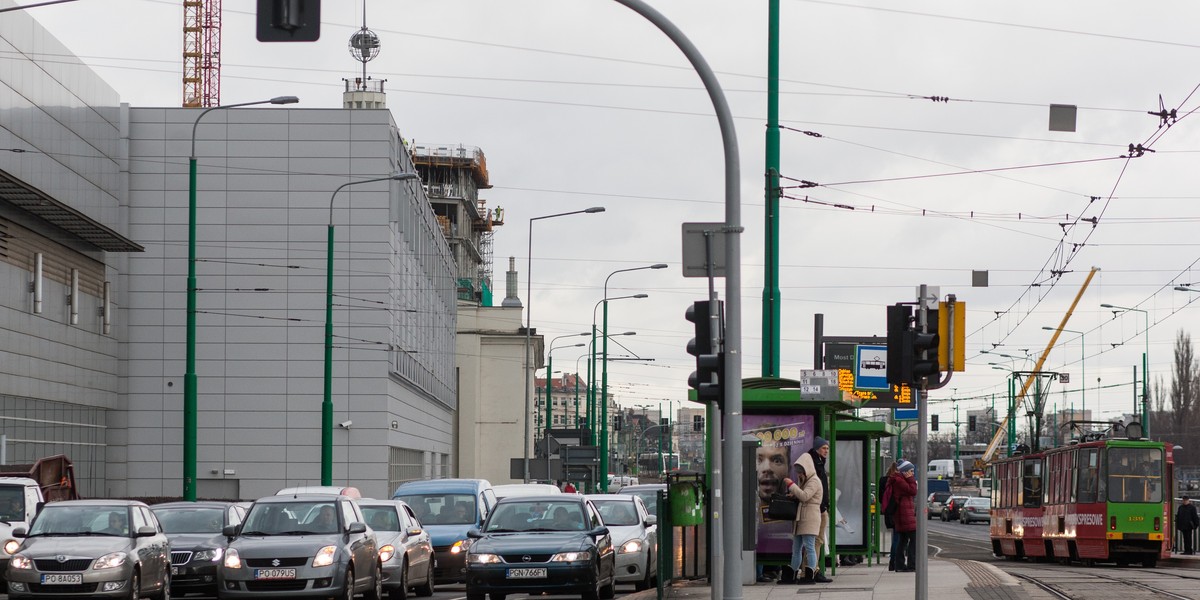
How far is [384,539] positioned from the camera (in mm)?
23672

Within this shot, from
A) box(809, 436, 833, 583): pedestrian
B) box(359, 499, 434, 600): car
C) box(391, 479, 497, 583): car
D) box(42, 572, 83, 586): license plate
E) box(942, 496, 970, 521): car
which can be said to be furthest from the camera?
box(942, 496, 970, 521): car

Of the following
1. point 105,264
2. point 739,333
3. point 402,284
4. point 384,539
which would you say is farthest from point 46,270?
point 739,333

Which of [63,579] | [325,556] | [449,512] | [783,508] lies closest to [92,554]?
[63,579]

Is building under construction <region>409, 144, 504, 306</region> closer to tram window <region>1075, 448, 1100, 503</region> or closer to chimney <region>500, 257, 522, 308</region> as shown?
chimney <region>500, 257, 522, 308</region>

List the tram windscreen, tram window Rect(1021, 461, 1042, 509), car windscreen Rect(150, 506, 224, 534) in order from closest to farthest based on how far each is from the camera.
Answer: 1. car windscreen Rect(150, 506, 224, 534)
2. the tram windscreen
3. tram window Rect(1021, 461, 1042, 509)

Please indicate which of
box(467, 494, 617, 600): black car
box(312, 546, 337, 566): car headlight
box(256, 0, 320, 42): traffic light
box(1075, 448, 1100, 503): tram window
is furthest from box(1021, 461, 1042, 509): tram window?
box(256, 0, 320, 42): traffic light

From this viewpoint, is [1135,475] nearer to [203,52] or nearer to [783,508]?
[783,508]

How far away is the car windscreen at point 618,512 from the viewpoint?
25.5 metres

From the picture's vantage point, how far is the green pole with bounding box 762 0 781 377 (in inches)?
891

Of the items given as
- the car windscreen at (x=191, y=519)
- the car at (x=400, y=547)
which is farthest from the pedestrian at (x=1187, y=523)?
the car windscreen at (x=191, y=519)

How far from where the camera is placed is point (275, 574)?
20438 millimetres

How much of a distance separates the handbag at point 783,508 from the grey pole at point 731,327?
5.03m

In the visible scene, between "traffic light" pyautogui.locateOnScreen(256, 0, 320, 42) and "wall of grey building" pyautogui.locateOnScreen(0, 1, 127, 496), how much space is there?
29.9 m

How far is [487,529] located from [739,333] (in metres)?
7.59
